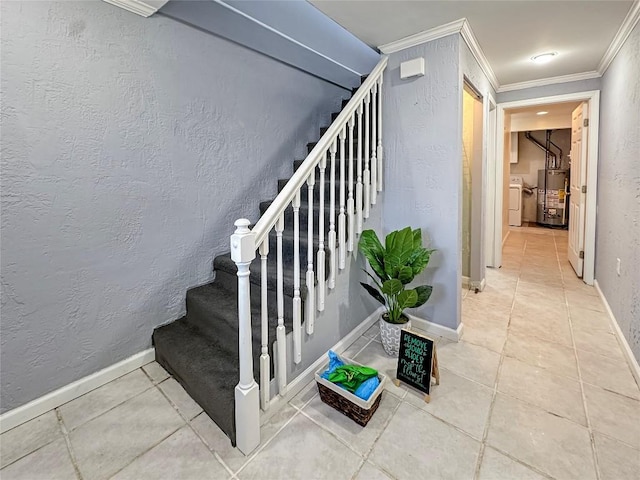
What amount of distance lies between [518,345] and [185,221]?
2515 mm

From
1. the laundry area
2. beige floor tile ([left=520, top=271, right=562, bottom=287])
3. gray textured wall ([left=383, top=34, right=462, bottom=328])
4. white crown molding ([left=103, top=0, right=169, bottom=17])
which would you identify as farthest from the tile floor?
the laundry area

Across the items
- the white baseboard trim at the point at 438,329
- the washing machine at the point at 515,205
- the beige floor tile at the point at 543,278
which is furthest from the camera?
the washing machine at the point at 515,205

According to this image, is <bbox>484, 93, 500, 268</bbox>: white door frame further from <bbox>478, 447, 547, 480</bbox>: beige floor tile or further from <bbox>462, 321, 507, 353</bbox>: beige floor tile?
<bbox>478, 447, 547, 480</bbox>: beige floor tile

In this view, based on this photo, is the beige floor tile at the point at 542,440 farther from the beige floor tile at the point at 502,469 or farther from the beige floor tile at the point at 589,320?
the beige floor tile at the point at 589,320

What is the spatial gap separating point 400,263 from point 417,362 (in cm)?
60

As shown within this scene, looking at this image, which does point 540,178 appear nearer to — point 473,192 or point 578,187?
point 578,187

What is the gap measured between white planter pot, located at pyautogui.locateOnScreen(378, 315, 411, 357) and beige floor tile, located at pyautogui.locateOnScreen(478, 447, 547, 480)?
0.82m

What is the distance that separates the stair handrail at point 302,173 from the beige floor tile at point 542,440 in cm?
143

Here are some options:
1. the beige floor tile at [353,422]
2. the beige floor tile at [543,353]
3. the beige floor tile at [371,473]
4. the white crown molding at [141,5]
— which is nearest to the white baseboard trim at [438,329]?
the beige floor tile at [543,353]

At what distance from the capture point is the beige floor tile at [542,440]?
133 centimetres

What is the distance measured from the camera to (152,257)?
204 centimetres

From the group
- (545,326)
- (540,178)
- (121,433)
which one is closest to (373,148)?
(545,326)

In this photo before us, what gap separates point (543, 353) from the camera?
7.17 feet

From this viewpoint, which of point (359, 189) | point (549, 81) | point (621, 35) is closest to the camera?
point (359, 189)
